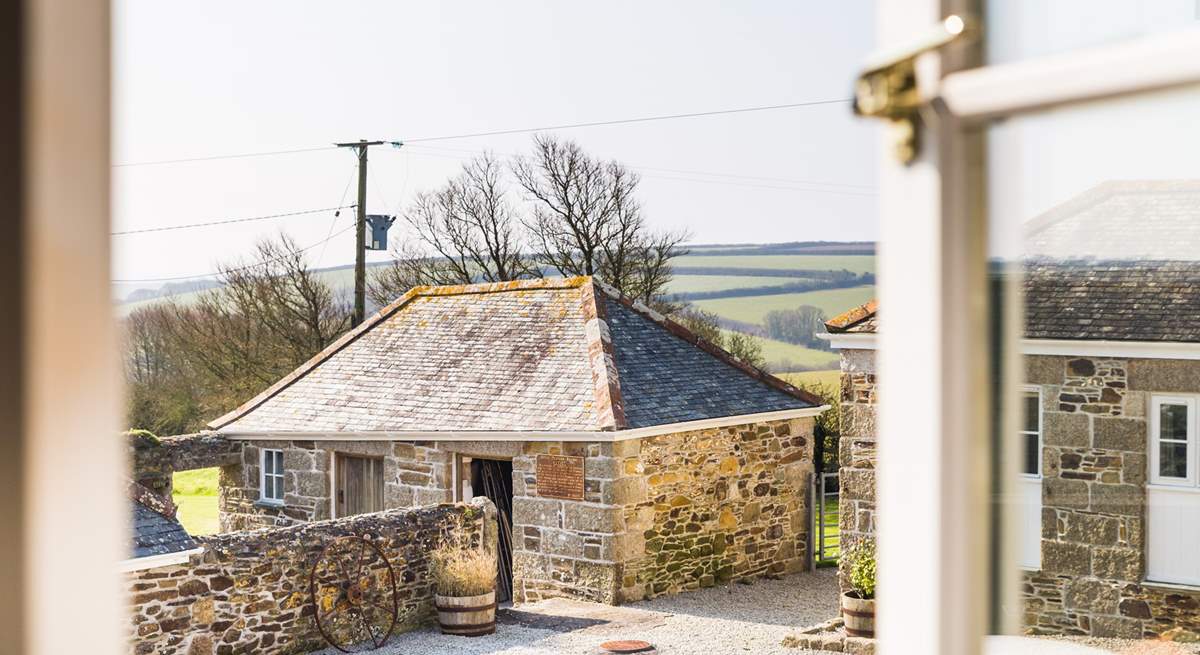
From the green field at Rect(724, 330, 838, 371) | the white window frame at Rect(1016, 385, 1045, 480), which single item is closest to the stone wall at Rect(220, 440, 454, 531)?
the green field at Rect(724, 330, 838, 371)

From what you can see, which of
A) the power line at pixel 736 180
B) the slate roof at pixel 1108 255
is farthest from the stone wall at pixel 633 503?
the power line at pixel 736 180

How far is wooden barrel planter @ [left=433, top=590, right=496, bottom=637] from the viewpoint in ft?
30.9

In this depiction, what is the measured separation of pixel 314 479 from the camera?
1324 centimetres

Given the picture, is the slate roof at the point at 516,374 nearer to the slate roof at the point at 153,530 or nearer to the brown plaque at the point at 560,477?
the brown plaque at the point at 560,477

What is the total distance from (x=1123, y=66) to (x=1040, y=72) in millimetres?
60

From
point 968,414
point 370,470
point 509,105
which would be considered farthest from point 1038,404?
point 509,105

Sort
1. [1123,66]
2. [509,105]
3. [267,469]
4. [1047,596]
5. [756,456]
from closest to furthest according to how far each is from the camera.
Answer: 1. [1123,66]
2. [1047,596]
3. [756,456]
4. [267,469]
5. [509,105]

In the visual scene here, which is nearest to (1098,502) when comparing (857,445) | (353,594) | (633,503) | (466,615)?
(857,445)

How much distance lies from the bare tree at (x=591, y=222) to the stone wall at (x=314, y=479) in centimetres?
1001

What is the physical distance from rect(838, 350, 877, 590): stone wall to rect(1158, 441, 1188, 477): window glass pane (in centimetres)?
837

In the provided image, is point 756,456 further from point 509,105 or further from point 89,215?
point 509,105

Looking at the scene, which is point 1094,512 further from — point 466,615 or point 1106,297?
point 466,615

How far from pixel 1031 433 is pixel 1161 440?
0.63ft

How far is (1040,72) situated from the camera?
0.81 metres
